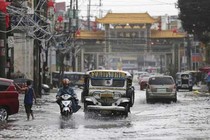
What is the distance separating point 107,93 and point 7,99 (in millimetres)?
4563

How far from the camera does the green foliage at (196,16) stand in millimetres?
53062

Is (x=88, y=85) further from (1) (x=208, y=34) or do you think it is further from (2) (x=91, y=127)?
(1) (x=208, y=34)

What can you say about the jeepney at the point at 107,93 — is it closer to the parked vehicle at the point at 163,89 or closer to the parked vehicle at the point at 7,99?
the parked vehicle at the point at 7,99

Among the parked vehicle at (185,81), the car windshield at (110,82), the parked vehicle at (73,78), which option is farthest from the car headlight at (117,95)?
the parked vehicle at (73,78)

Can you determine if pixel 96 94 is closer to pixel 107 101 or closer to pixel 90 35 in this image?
pixel 107 101

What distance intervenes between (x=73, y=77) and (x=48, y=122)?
162 feet

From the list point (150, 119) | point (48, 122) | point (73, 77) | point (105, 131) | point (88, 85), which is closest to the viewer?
point (105, 131)

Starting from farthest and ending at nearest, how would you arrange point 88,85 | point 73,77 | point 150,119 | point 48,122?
point 73,77, point 88,85, point 150,119, point 48,122

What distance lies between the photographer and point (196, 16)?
2149 inches

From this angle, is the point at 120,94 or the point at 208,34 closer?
the point at 120,94

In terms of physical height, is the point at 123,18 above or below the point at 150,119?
above

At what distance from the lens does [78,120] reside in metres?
21.3

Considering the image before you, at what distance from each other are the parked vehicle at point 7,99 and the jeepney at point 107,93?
3532 millimetres

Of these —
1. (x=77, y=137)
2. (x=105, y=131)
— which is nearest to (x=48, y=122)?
(x=105, y=131)
